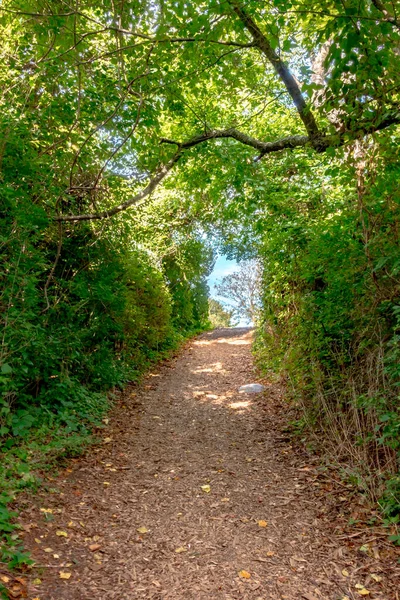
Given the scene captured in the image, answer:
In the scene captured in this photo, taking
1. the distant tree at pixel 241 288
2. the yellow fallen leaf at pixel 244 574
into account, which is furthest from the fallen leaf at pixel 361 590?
the distant tree at pixel 241 288

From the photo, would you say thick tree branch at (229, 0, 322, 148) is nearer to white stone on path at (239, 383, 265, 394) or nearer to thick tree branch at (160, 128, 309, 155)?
thick tree branch at (160, 128, 309, 155)

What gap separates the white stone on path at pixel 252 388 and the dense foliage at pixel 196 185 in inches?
24.3

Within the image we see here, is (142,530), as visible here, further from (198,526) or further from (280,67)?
(280,67)

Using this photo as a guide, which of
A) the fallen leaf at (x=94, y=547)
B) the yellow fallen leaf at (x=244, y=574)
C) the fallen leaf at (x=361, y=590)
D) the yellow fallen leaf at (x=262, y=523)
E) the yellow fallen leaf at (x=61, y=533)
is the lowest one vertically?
the fallen leaf at (x=361, y=590)

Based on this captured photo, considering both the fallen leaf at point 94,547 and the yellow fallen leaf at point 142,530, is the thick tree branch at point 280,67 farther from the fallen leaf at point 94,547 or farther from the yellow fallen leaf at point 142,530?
the fallen leaf at point 94,547

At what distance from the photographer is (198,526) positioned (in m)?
3.79

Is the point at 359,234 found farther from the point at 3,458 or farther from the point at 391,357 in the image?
the point at 3,458

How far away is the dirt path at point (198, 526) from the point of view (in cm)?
299

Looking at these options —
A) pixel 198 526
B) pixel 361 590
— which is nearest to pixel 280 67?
pixel 198 526

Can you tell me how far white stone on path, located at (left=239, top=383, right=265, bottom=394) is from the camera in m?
8.34

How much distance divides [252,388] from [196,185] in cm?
409

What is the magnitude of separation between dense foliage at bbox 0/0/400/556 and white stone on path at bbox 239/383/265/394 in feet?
2.02

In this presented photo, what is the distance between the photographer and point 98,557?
330cm

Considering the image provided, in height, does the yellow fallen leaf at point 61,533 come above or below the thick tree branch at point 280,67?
below
